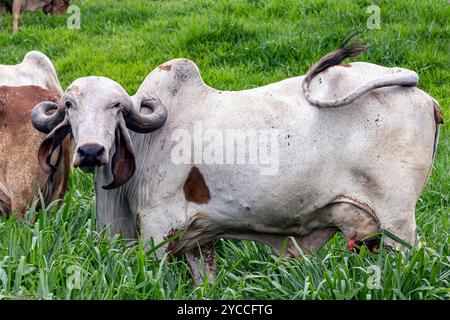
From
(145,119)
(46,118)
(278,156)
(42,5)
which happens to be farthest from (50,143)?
(42,5)

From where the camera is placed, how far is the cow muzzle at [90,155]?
4492 mm

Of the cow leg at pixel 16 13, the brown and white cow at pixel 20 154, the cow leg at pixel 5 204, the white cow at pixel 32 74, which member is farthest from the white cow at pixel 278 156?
the cow leg at pixel 16 13

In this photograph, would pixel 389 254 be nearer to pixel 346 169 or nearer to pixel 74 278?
pixel 346 169

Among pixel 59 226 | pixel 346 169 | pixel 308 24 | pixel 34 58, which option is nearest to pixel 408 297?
pixel 346 169

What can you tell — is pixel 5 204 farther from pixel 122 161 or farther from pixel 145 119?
pixel 145 119

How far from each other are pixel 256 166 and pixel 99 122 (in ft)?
2.60

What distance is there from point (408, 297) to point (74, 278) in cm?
153

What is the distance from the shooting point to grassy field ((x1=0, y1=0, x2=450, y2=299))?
4.50m

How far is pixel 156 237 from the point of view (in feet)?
16.1

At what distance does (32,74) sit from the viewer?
6.29 meters

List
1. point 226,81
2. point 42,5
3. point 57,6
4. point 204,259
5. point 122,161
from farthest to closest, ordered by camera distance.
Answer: point 42,5
point 57,6
point 226,81
point 204,259
point 122,161

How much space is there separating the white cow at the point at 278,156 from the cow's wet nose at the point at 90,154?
25 mm

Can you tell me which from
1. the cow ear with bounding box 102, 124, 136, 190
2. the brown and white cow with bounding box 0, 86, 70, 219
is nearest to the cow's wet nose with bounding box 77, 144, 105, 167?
the cow ear with bounding box 102, 124, 136, 190

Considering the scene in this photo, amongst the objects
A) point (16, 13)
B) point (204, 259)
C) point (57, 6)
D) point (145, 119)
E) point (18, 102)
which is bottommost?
point (204, 259)
